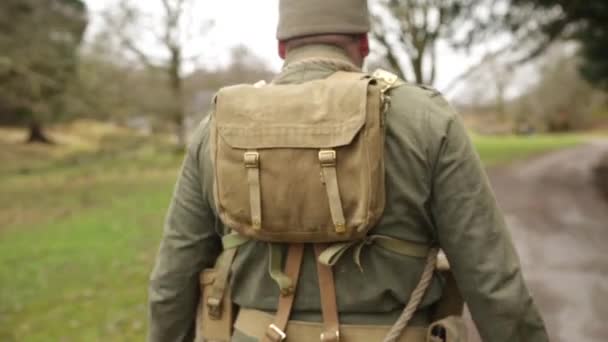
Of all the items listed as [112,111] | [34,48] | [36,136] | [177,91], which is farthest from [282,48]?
[36,136]

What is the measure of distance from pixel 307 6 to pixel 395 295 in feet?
2.98

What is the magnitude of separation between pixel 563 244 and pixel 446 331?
7.41 metres

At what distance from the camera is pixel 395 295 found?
2131mm

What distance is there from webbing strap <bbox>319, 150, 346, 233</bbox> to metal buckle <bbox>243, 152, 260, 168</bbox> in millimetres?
187

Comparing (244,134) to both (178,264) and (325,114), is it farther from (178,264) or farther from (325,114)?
(178,264)

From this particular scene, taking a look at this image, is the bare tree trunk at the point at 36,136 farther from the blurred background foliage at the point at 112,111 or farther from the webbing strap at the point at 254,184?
the webbing strap at the point at 254,184

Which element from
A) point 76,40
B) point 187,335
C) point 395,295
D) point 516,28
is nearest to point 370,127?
point 395,295

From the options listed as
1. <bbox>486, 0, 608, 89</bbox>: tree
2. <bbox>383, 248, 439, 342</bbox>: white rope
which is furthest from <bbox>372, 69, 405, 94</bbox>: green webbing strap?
<bbox>486, 0, 608, 89</bbox>: tree

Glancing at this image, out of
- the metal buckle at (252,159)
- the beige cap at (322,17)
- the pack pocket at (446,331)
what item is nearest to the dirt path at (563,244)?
the pack pocket at (446,331)

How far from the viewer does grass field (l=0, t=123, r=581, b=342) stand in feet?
21.9

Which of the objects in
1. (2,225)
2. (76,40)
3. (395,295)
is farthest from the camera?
(76,40)

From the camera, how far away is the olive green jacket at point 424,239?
2047 mm

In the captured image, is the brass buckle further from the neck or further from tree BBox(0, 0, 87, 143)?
tree BBox(0, 0, 87, 143)

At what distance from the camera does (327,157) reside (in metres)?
1.98
